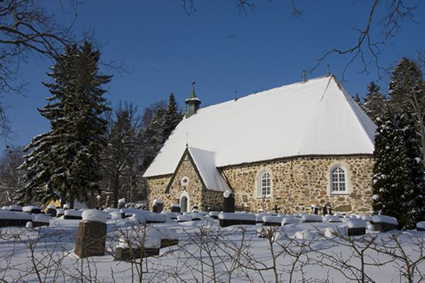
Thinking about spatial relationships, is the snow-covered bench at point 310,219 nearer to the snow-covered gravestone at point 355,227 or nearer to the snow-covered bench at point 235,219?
the snow-covered bench at point 235,219

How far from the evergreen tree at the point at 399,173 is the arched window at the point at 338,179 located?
6521 millimetres

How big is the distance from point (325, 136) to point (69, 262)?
17.0m

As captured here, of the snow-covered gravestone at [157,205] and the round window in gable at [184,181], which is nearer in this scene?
the snow-covered gravestone at [157,205]

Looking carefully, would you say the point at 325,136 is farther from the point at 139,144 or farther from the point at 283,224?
the point at 139,144

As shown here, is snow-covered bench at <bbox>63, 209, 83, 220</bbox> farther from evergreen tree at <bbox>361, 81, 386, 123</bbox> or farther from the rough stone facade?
evergreen tree at <bbox>361, 81, 386, 123</bbox>

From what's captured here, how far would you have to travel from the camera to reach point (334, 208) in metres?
19.4

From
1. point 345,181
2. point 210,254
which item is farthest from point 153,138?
point 210,254

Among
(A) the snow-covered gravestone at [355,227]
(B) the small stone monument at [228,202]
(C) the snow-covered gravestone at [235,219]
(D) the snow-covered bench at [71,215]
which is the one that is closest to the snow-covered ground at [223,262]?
(A) the snow-covered gravestone at [355,227]

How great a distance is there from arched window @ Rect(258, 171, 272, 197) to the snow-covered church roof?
0.98m

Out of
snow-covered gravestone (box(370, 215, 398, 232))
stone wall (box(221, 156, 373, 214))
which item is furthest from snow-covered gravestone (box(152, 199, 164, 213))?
snow-covered gravestone (box(370, 215, 398, 232))

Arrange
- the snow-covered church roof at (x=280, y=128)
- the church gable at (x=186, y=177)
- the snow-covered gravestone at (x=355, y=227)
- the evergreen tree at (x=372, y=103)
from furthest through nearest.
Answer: the evergreen tree at (x=372, y=103) < the church gable at (x=186, y=177) < the snow-covered church roof at (x=280, y=128) < the snow-covered gravestone at (x=355, y=227)

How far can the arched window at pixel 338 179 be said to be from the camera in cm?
1984

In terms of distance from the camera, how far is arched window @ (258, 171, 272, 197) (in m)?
21.8

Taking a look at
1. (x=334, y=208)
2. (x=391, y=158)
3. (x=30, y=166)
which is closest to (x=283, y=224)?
(x=391, y=158)
